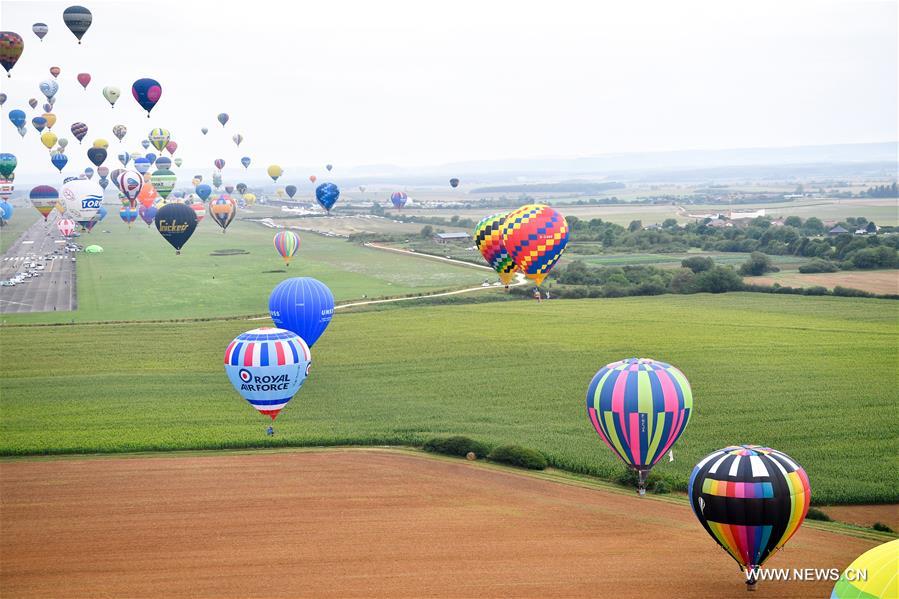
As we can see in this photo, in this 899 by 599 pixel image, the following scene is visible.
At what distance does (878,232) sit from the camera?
115 m

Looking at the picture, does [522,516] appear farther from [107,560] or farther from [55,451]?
[55,451]

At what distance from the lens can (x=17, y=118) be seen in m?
116

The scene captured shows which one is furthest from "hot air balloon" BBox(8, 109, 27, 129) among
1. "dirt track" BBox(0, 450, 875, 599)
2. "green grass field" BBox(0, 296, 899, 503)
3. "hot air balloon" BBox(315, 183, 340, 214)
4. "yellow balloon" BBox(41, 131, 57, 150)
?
"dirt track" BBox(0, 450, 875, 599)

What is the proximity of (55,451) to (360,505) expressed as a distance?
12.5 m

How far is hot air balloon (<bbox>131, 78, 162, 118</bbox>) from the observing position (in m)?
80.4

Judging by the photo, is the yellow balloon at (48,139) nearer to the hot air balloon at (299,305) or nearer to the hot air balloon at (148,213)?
the hot air balloon at (148,213)

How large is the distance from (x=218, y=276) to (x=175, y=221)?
25.7 feet

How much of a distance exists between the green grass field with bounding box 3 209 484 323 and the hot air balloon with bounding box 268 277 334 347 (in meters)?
23.0

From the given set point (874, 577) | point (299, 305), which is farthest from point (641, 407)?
point (299, 305)

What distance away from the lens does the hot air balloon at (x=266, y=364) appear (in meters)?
34.6

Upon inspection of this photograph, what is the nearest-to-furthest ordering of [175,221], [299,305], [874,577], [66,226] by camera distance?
1. [874,577]
2. [299,305]
3. [175,221]
4. [66,226]

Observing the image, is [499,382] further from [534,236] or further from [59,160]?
[59,160]

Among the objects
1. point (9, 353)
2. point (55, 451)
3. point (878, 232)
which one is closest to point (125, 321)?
point (9, 353)

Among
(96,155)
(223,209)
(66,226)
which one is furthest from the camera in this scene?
(96,155)
